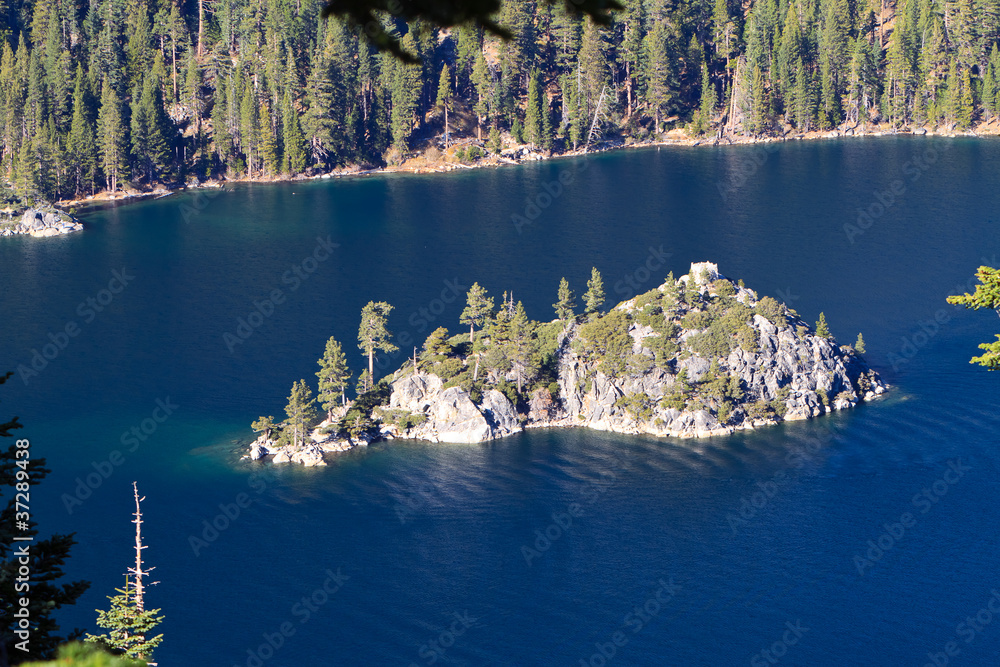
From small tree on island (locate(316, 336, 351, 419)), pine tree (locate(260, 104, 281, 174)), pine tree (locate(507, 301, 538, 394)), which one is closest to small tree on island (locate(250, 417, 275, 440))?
small tree on island (locate(316, 336, 351, 419))

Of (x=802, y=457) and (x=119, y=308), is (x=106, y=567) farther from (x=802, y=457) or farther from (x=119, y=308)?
(x=119, y=308)

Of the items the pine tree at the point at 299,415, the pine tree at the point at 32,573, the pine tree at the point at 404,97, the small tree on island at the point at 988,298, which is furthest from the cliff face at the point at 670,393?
the pine tree at the point at 404,97

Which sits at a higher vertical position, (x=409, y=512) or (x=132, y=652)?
(x=132, y=652)

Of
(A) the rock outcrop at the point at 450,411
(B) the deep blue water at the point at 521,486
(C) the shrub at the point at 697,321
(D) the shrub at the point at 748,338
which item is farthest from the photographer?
(C) the shrub at the point at 697,321

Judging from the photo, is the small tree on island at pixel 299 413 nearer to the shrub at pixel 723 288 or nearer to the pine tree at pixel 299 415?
the pine tree at pixel 299 415

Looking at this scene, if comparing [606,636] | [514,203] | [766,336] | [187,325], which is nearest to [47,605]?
[606,636]

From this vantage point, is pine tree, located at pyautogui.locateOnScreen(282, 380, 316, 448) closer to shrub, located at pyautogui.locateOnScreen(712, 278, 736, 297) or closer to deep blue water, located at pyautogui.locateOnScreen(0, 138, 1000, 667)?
deep blue water, located at pyautogui.locateOnScreen(0, 138, 1000, 667)

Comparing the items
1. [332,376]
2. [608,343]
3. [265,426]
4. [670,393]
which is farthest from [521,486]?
[265,426]
